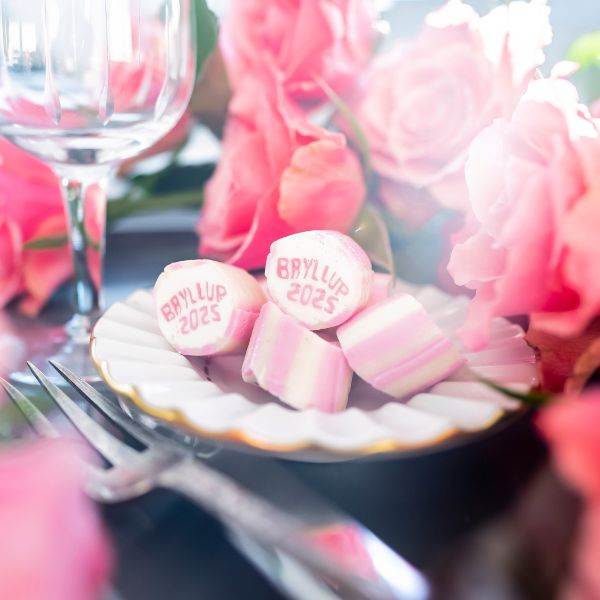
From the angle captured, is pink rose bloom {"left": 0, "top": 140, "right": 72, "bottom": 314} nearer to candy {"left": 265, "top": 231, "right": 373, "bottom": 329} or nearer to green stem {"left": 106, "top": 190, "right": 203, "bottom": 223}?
green stem {"left": 106, "top": 190, "right": 203, "bottom": 223}

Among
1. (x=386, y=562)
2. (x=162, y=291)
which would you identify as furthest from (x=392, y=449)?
(x=162, y=291)

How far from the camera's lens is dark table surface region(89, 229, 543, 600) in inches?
13.5

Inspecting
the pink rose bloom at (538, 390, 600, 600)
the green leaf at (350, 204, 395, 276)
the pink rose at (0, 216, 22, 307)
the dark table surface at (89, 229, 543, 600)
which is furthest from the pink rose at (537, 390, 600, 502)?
the pink rose at (0, 216, 22, 307)

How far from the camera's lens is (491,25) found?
1.96 ft

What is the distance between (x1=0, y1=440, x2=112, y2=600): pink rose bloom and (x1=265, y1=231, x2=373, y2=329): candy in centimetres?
20

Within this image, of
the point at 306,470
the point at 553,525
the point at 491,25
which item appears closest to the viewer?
the point at 553,525

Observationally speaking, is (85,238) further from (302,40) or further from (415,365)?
(415,365)

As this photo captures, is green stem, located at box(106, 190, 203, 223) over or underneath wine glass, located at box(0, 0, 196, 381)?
underneath

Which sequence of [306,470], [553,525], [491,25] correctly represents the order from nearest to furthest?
1. [553,525]
2. [306,470]
3. [491,25]

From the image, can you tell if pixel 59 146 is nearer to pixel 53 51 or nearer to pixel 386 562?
pixel 53 51

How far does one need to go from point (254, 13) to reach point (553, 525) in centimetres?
50

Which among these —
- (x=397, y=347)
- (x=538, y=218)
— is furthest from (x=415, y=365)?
(x=538, y=218)

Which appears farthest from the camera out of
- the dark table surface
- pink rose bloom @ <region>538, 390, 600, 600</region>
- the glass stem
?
the glass stem

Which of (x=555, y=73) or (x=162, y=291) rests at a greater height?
(x=555, y=73)
